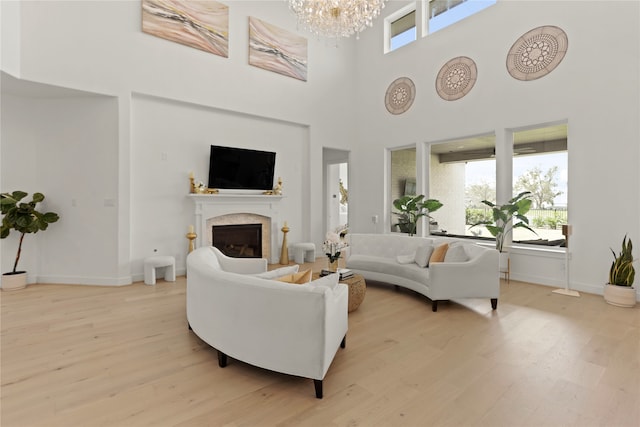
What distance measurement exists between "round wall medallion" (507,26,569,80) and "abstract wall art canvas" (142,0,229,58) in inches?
204

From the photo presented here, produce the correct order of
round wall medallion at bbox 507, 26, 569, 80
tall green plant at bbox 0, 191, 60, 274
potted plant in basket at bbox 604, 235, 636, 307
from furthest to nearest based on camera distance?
round wall medallion at bbox 507, 26, 569, 80, tall green plant at bbox 0, 191, 60, 274, potted plant in basket at bbox 604, 235, 636, 307

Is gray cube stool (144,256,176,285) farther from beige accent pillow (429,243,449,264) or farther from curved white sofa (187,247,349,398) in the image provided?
beige accent pillow (429,243,449,264)

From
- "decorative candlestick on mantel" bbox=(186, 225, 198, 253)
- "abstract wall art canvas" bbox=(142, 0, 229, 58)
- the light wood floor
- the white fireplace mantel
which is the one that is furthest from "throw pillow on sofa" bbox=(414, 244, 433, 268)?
"abstract wall art canvas" bbox=(142, 0, 229, 58)

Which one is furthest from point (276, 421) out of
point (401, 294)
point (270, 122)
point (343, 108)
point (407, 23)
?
point (407, 23)

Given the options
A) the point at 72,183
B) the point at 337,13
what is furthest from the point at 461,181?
the point at 72,183

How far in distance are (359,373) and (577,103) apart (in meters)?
5.19

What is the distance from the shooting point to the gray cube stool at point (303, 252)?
714 centimetres

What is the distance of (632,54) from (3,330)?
8239 millimetres

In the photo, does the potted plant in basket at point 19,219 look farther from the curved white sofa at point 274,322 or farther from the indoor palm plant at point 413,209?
the indoor palm plant at point 413,209

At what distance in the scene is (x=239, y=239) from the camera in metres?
6.75

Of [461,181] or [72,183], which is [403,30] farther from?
[72,183]

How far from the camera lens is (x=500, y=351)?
9.55ft

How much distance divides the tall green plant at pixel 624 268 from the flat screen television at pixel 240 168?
5.70 meters

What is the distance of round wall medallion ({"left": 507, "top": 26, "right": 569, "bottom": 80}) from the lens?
5.16m
